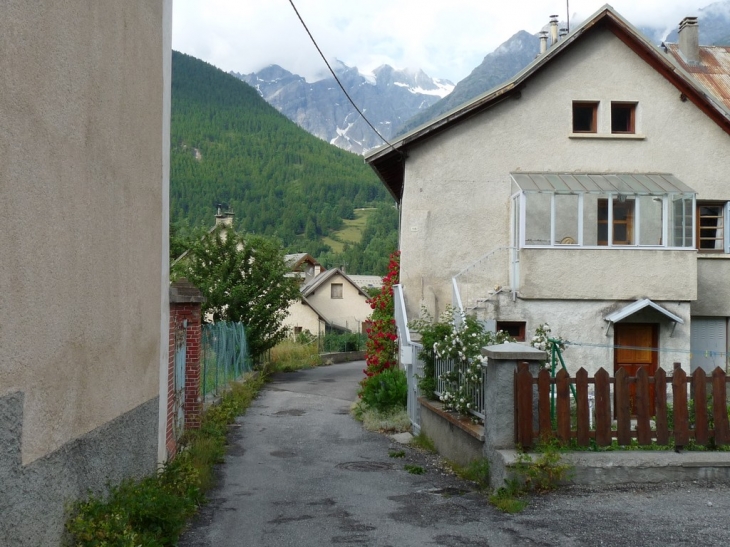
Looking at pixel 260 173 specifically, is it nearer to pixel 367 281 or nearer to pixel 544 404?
pixel 367 281

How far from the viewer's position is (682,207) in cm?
1748

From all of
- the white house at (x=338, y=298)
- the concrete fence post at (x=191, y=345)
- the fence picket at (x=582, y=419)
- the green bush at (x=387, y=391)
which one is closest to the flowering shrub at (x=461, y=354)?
the fence picket at (x=582, y=419)

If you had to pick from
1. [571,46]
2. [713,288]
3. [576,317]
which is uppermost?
[571,46]

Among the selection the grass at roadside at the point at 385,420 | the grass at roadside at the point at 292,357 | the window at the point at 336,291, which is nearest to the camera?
the grass at roadside at the point at 385,420

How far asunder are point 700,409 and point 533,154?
10685 mm

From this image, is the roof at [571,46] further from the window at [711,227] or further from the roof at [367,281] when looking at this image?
the roof at [367,281]

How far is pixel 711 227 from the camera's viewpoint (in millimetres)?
18859

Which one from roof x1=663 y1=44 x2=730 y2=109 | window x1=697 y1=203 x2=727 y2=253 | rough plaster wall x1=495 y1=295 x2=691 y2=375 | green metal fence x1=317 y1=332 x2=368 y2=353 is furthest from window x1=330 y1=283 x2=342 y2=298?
rough plaster wall x1=495 y1=295 x2=691 y2=375

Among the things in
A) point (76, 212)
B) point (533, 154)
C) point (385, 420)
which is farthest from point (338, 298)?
point (76, 212)

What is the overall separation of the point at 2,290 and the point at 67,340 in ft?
3.62

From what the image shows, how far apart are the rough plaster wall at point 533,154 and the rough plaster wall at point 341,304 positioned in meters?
42.9

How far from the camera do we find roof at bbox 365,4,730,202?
18125 millimetres

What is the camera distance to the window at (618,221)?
17.8m

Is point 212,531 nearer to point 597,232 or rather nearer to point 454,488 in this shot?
point 454,488
